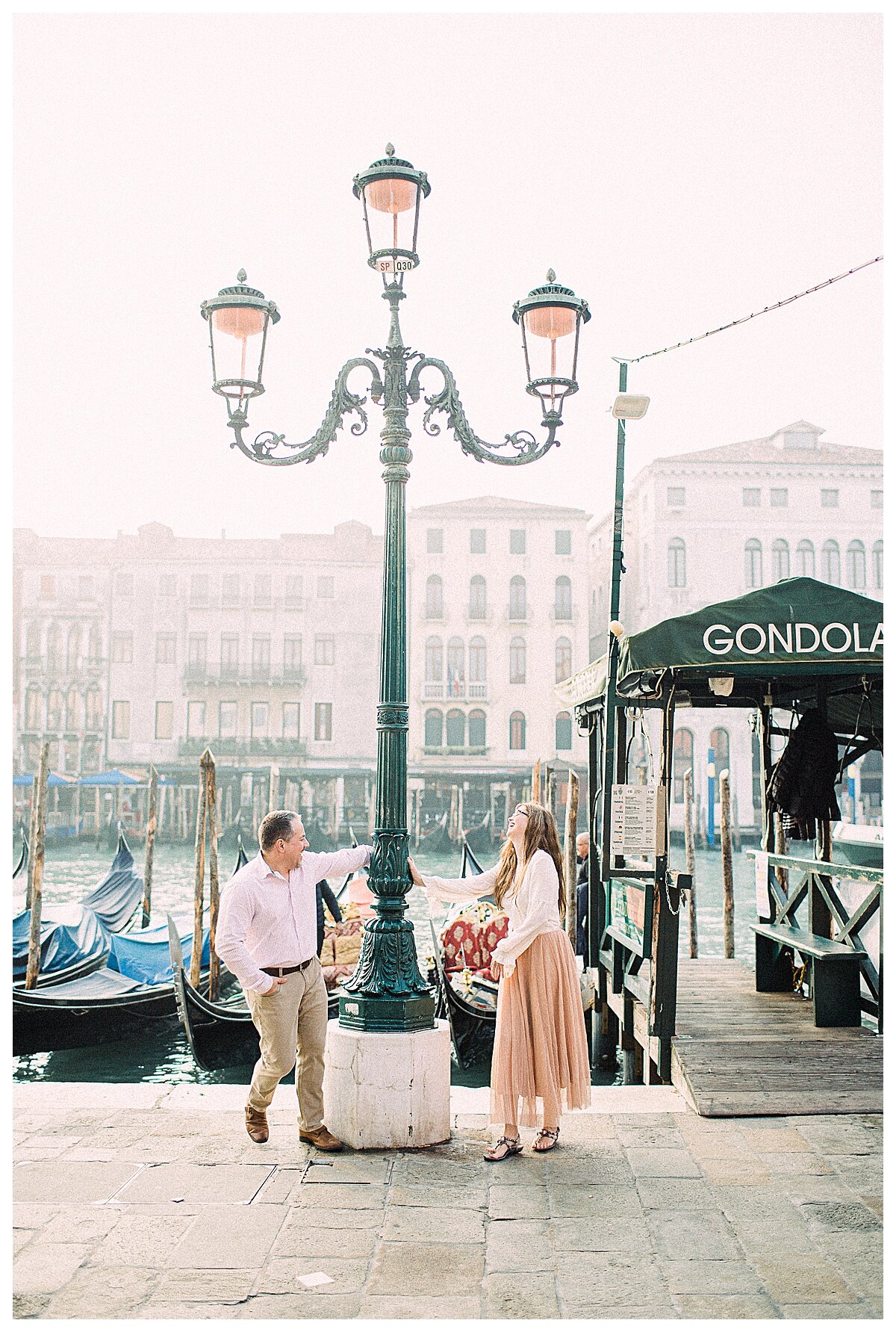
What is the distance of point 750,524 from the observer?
3984 centimetres

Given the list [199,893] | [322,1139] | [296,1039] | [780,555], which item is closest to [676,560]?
[780,555]

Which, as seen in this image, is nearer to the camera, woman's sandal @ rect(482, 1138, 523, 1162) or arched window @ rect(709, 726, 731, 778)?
woman's sandal @ rect(482, 1138, 523, 1162)

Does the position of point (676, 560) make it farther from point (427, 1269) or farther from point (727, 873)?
point (427, 1269)

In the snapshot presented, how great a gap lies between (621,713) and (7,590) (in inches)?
191

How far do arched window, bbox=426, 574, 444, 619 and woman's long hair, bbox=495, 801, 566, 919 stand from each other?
3707 cm

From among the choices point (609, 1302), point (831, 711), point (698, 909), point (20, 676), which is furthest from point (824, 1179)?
point (20, 676)

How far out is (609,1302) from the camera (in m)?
2.96

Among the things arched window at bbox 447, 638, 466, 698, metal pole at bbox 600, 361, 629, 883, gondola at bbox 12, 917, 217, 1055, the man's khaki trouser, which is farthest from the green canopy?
arched window at bbox 447, 638, 466, 698

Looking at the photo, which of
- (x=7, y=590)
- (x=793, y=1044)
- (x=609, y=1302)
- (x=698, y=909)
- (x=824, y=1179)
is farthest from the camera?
(x=698, y=909)

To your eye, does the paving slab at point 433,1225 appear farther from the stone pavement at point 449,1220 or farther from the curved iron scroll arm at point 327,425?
the curved iron scroll arm at point 327,425

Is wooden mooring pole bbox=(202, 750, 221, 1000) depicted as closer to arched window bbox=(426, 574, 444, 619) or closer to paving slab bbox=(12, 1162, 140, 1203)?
paving slab bbox=(12, 1162, 140, 1203)

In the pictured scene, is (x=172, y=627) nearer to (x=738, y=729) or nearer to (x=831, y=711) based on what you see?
(x=738, y=729)

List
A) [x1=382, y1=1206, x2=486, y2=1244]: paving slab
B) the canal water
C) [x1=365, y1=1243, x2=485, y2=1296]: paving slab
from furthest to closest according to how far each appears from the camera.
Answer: the canal water < [x1=382, y1=1206, x2=486, y2=1244]: paving slab < [x1=365, y1=1243, x2=485, y2=1296]: paving slab

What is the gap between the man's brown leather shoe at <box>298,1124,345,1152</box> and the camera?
4.20 metres
